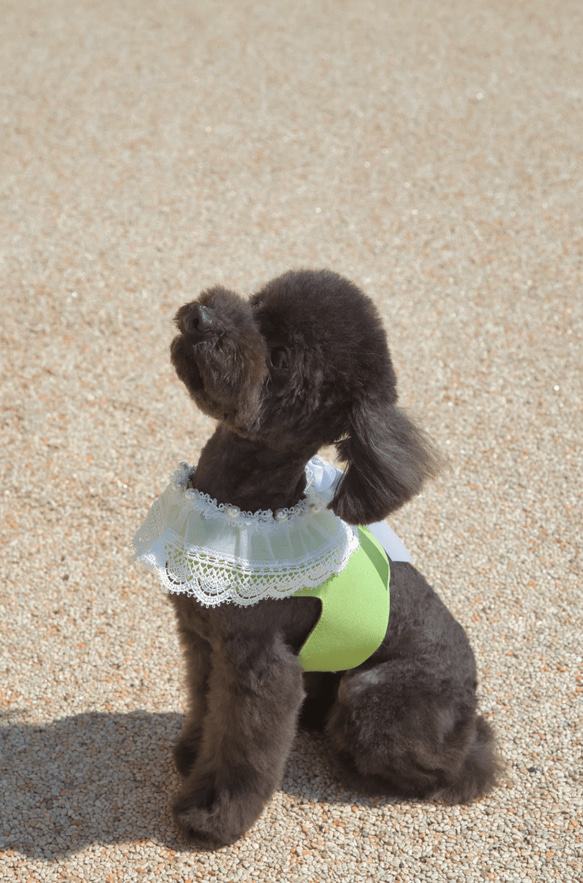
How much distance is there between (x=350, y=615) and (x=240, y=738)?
46 cm

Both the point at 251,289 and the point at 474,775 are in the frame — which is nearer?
the point at 474,775

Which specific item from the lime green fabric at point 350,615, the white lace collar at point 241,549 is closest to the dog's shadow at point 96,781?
the lime green fabric at point 350,615

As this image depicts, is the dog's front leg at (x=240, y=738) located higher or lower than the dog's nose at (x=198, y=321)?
lower

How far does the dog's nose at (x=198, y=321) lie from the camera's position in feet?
7.07

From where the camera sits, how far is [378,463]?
224 cm

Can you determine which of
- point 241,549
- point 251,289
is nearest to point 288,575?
point 241,549

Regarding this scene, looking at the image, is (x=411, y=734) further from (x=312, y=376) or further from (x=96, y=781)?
(x=312, y=376)

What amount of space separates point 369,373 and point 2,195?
15.1ft

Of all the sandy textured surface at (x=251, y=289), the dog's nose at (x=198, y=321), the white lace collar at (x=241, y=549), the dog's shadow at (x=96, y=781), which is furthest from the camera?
the sandy textured surface at (x=251, y=289)

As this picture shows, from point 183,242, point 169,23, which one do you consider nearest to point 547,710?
point 183,242

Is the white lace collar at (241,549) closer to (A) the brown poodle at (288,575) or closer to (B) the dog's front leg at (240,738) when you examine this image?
(A) the brown poodle at (288,575)

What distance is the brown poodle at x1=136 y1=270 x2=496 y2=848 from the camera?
88.1 inches

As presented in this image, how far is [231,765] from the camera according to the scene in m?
2.61

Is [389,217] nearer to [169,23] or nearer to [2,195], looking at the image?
[2,195]
